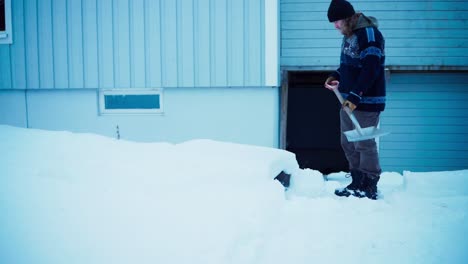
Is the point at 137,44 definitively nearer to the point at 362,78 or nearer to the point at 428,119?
the point at 362,78

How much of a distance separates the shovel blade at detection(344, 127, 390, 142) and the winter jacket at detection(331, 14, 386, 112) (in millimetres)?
174

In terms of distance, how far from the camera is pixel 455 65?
5.70 m

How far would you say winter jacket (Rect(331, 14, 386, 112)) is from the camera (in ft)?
9.95

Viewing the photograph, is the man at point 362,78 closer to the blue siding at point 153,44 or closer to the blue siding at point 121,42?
the blue siding at point 153,44

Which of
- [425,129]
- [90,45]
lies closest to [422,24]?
[425,129]

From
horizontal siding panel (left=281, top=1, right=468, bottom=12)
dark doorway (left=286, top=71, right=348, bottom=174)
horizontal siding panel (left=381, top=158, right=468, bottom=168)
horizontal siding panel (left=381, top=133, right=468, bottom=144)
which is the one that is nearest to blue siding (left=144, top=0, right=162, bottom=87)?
horizontal siding panel (left=281, top=1, right=468, bottom=12)

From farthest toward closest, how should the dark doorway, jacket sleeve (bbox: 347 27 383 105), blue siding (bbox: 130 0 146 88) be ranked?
1. the dark doorway
2. blue siding (bbox: 130 0 146 88)
3. jacket sleeve (bbox: 347 27 383 105)

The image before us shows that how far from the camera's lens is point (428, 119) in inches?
238

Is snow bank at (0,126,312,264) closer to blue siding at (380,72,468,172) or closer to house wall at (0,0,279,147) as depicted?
house wall at (0,0,279,147)

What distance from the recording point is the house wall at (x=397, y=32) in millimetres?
5652

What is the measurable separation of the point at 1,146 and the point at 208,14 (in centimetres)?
321

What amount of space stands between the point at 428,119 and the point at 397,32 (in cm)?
140

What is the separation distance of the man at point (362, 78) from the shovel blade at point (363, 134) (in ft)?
0.31

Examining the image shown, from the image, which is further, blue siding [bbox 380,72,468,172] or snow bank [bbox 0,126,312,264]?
blue siding [bbox 380,72,468,172]
